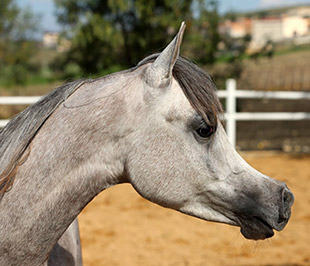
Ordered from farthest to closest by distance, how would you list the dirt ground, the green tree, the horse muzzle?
the green tree
the dirt ground
the horse muzzle

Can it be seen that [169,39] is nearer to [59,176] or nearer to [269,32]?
[269,32]

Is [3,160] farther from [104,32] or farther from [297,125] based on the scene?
[297,125]

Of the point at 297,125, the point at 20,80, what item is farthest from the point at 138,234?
the point at 20,80

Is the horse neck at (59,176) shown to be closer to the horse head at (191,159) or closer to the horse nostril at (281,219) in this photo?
the horse head at (191,159)

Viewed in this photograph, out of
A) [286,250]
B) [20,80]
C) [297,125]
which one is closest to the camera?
[286,250]

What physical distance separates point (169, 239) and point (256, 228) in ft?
10.5

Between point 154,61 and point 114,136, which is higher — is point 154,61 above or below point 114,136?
above

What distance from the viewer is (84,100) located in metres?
1.71

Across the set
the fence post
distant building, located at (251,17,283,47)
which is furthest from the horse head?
distant building, located at (251,17,283,47)

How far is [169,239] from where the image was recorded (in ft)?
15.9

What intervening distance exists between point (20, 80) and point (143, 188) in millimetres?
19649

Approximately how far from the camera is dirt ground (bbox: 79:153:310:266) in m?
4.28

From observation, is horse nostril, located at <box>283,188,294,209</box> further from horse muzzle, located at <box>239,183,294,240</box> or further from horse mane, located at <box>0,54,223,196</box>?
horse mane, located at <box>0,54,223,196</box>

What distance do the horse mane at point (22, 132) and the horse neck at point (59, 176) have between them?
27 mm
